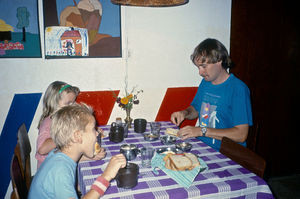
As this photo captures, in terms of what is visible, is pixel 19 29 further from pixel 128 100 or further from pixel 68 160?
pixel 68 160

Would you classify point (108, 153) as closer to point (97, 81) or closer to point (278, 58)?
point (97, 81)

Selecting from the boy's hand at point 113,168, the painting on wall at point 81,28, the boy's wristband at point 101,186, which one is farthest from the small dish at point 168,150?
the painting on wall at point 81,28

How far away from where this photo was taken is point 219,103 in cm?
203

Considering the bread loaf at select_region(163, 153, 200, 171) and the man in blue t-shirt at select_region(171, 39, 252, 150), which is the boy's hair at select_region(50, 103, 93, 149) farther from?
the man in blue t-shirt at select_region(171, 39, 252, 150)

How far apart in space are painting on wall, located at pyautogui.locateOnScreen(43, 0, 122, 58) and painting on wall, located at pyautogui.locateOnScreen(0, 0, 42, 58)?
112mm

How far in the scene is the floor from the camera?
2828 mm

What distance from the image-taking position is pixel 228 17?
2.94m

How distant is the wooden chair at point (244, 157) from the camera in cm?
139

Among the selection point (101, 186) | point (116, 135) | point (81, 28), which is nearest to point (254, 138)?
point (116, 135)

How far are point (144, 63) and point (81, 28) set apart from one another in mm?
800

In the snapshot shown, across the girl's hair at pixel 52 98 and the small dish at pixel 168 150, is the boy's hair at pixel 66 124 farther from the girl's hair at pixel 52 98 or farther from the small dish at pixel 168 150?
the girl's hair at pixel 52 98

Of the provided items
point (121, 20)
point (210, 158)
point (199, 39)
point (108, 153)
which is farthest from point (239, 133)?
point (121, 20)

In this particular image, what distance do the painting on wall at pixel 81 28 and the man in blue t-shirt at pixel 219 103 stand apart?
40.3 inches

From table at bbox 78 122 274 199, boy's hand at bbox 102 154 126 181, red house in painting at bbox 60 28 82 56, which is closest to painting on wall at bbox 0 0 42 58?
red house in painting at bbox 60 28 82 56
